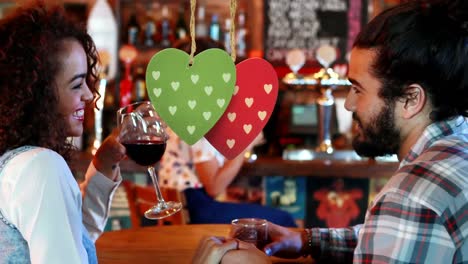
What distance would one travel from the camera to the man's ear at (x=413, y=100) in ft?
4.95

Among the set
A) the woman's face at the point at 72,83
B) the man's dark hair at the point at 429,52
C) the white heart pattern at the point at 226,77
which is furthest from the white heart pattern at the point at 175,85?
the man's dark hair at the point at 429,52

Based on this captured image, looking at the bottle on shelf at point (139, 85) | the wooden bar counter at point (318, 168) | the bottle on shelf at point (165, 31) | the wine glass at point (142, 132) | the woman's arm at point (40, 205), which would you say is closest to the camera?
the woman's arm at point (40, 205)

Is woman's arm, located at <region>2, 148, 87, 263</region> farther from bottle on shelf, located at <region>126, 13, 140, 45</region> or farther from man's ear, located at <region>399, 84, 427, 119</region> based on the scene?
bottle on shelf, located at <region>126, 13, 140, 45</region>

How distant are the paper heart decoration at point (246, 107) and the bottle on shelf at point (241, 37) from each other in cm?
418

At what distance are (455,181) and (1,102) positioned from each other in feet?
3.06

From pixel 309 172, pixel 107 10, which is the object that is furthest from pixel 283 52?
pixel 309 172

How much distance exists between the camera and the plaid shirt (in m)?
1.31

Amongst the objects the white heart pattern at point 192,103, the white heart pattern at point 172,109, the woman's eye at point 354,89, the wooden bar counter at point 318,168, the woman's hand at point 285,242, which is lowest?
the wooden bar counter at point 318,168

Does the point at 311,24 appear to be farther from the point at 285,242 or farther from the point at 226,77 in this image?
the point at 226,77

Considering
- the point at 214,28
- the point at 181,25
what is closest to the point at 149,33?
the point at 181,25

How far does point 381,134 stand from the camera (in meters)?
1.56

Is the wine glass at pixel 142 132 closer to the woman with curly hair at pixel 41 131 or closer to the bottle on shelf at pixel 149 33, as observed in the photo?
the woman with curly hair at pixel 41 131

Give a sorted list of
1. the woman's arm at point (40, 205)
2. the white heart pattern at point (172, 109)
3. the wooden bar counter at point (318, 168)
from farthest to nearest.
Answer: the wooden bar counter at point (318, 168) → the white heart pattern at point (172, 109) → the woman's arm at point (40, 205)

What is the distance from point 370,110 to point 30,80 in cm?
74
